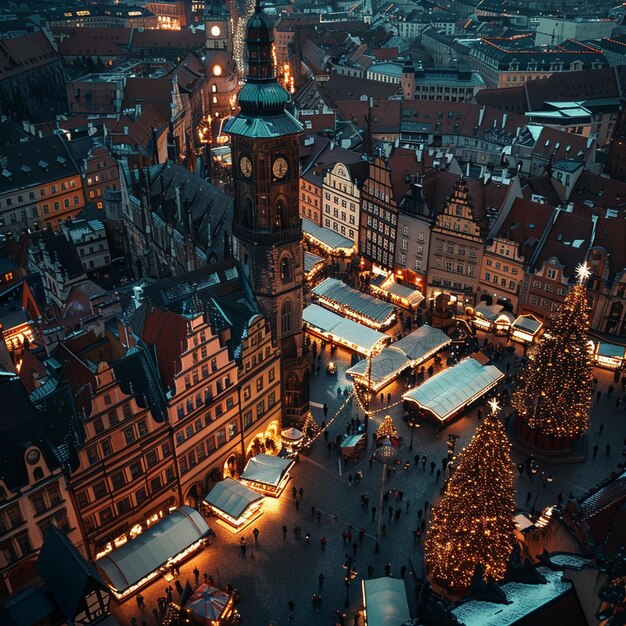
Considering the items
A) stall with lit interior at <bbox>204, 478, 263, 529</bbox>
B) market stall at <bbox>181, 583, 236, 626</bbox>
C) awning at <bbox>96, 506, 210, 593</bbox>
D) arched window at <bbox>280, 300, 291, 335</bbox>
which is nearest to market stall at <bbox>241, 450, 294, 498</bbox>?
stall with lit interior at <bbox>204, 478, 263, 529</bbox>

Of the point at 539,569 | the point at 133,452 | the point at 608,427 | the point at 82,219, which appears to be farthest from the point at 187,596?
the point at 82,219

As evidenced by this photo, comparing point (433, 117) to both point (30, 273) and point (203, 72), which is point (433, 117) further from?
point (30, 273)

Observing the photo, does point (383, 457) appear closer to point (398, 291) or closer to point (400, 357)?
point (400, 357)

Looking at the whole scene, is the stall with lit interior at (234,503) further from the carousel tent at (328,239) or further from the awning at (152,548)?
the carousel tent at (328,239)

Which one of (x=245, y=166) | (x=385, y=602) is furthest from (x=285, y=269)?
(x=385, y=602)

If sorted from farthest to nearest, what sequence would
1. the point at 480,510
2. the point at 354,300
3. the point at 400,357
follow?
the point at 354,300 < the point at 400,357 < the point at 480,510
